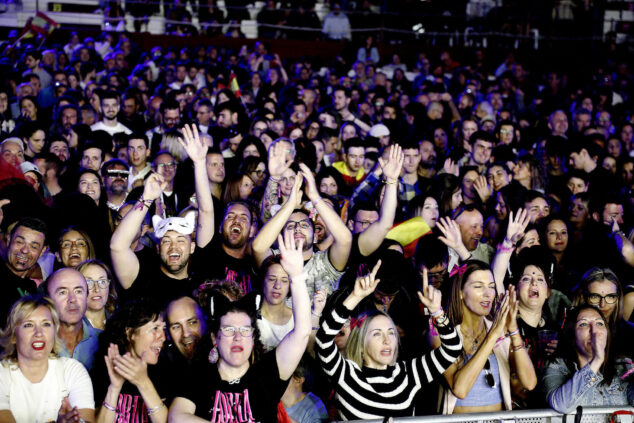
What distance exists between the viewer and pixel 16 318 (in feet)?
12.2

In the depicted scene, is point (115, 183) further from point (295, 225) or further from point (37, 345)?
point (37, 345)

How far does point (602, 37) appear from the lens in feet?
51.2

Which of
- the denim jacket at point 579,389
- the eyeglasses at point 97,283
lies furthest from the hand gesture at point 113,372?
the denim jacket at point 579,389

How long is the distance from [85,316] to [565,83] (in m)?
10.4

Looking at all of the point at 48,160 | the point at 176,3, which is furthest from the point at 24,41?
the point at 48,160

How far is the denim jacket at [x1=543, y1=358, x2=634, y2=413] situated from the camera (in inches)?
163

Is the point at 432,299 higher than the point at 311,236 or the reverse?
the reverse

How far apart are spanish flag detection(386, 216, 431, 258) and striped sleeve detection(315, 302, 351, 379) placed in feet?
6.74

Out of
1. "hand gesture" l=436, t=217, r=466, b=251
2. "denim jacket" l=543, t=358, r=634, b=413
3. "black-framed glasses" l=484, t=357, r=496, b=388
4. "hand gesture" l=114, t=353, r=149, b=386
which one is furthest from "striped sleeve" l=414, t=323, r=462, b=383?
"hand gesture" l=114, t=353, r=149, b=386

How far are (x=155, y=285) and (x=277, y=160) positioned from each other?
141 centimetres

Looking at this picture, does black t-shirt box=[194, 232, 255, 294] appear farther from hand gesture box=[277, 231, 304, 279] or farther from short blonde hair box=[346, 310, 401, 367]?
hand gesture box=[277, 231, 304, 279]

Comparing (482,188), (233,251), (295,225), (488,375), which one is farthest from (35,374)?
(482,188)

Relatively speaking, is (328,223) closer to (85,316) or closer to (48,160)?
(85,316)

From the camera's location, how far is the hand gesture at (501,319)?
414cm
